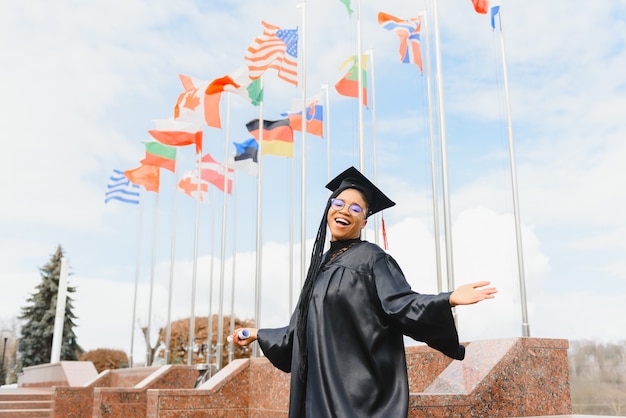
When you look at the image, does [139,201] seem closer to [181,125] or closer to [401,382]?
[181,125]

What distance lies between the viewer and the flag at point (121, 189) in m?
22.1

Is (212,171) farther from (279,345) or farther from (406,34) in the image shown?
(279,345)

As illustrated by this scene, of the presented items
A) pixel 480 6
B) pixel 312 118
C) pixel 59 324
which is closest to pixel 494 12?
pixel 480 6

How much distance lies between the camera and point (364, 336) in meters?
3.86

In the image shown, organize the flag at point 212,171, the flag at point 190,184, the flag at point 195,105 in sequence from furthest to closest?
1. the flag at point 190,184
2. the flag at point 212,171
3. the flag at point 195,105

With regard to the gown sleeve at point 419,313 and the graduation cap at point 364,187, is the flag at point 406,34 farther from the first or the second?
the gown sleeve at point 419,313

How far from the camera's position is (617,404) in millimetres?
22672

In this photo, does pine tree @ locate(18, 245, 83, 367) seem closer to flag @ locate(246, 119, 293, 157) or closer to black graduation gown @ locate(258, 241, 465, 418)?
flag @ locate(246, 119, 293, 157)

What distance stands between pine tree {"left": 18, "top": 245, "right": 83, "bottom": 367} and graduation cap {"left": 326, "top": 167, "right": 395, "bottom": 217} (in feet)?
126

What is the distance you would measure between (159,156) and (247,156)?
150 inches

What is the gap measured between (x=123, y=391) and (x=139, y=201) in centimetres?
1083

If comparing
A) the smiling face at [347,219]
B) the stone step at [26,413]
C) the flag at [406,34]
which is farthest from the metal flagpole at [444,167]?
the stone step at [26,413]

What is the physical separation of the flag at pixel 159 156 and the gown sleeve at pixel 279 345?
54.0 feet

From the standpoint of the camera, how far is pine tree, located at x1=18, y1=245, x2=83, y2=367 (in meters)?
39.3
